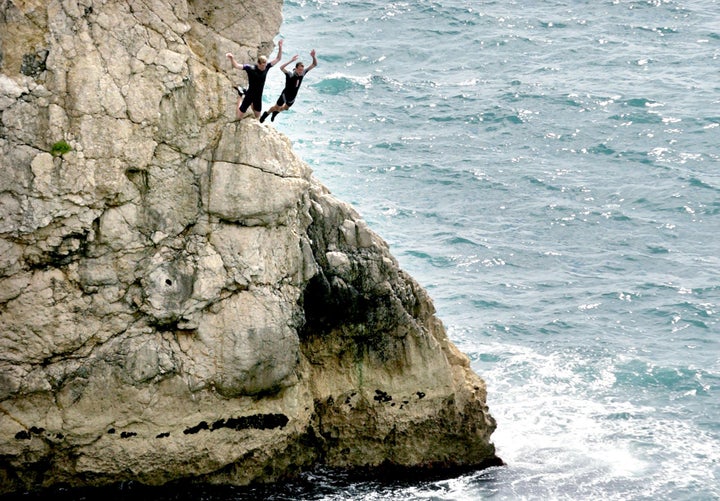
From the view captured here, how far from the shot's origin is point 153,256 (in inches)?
812

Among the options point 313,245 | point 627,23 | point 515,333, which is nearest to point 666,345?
point 515,333

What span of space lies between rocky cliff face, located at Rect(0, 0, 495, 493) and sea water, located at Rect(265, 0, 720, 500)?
8.70ft

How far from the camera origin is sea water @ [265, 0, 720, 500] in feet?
85.5

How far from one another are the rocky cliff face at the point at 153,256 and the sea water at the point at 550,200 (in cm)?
265

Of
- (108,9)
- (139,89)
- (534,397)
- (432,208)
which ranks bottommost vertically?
(534,397)

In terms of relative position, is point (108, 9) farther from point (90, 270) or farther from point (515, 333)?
point (515, 333)

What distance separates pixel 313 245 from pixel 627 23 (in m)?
37.8

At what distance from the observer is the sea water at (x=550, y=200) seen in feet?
85.5

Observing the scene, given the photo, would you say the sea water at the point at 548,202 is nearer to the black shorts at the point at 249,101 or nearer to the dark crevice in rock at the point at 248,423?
the dark crevice in rock at the point at 248,423

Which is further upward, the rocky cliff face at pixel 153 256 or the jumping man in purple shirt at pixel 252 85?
the jumping man in purple shirt at pixel 252 85

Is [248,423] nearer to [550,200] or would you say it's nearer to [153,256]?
[153,256]

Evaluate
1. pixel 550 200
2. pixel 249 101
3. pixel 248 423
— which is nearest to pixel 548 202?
pixel 550 200

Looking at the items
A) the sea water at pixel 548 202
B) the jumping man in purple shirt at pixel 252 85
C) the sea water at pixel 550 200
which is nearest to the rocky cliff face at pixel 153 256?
the jumping man in purple shirt at pixel 252 85

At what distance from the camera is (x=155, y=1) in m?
20.3
